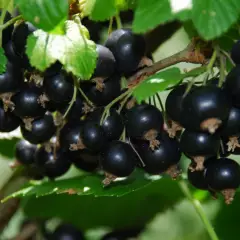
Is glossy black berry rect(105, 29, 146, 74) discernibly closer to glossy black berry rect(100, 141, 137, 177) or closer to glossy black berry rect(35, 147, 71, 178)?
glossy black berry rect(100, 141, 137, 177)

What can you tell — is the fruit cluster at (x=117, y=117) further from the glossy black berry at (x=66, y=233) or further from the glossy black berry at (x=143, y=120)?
the glossy black berry at (x=66, y=233)

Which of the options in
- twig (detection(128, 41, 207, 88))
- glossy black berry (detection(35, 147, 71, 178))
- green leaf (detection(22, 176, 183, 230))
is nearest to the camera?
twig (detection(128, 41, 207, 88))

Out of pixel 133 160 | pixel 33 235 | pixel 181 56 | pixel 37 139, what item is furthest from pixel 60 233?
pixel 181 56

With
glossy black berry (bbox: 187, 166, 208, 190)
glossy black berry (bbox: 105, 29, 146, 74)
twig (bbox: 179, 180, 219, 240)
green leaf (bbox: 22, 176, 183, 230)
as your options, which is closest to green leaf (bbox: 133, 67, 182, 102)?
glossy black berry (bbox: 105, 29, 146, 74)

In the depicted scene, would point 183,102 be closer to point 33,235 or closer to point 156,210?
point 156,210

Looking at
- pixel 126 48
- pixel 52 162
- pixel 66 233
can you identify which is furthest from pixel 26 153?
pixel 126 48

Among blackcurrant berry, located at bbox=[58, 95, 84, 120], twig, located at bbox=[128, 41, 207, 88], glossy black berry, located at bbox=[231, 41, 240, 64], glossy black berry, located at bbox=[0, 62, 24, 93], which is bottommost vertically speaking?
blackcurrant berry, located at bbox=[58, 95, 84, 120]

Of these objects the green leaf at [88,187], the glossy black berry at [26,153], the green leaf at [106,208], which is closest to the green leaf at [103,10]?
the green leaf at [88,187]
